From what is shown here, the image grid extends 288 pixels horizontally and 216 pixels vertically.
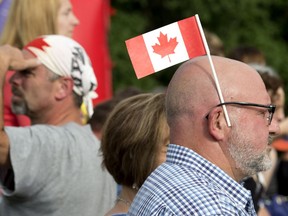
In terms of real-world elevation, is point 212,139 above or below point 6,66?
below

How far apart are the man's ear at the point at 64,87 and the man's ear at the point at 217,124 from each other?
5.68 ft

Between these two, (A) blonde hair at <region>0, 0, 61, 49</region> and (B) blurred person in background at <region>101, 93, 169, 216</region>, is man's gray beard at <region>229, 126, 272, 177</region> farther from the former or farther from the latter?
(A) blonde hair at <region>0, 0, 61, 49</region>

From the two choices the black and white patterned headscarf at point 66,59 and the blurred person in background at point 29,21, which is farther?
the blurred person in background at point 29,21

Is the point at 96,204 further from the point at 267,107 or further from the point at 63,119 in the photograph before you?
the point at 267,107

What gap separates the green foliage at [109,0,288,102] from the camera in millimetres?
18695

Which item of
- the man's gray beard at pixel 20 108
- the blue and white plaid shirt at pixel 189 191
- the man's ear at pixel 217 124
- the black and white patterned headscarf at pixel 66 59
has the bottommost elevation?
the blue and white plaid shirt at pixel 189 191

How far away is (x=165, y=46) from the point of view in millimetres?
3521

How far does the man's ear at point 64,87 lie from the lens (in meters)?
4.80

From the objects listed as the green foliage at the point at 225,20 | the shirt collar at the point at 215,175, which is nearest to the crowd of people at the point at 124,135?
the shirt collar at the point at 215,175

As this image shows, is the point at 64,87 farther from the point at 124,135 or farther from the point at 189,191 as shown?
the point at 189,191

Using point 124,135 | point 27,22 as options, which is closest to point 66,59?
point 27,22

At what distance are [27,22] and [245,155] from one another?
2.70 metres

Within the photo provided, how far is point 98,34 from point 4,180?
259 centimetres

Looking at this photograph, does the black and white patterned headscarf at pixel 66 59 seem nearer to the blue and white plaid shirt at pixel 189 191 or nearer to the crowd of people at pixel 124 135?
the crowd of people at pixel 124 135
